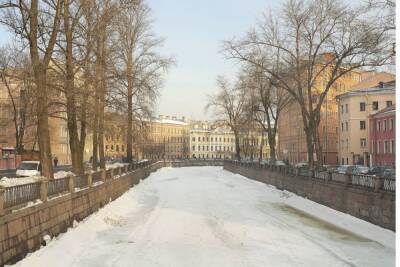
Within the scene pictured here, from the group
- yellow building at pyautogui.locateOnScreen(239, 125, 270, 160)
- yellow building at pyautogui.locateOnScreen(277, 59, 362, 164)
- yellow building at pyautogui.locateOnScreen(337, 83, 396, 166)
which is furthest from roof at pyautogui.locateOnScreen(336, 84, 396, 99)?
yellow building at pyautogui.locateOnScreen(239, 125, 270, 160)

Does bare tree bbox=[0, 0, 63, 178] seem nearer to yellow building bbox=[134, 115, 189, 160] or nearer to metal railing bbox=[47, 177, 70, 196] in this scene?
metal railing bbox=[47, 177, 70, 196]

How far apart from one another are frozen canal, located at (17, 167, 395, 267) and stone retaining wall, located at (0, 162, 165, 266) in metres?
0.34

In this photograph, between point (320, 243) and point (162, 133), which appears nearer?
point (320, 243)

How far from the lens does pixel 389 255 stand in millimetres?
16031

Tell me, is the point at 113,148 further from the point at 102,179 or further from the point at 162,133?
the point at 102,179

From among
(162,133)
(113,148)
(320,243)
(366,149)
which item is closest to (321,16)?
(320,243)

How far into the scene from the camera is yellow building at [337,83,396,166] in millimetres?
73375

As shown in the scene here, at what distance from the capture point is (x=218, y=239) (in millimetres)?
18453

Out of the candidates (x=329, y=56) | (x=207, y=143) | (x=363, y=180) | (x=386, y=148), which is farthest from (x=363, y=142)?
(x=207, y=143)

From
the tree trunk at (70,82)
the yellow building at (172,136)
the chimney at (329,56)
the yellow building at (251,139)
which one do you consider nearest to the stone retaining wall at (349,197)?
the chimney at (329,56)

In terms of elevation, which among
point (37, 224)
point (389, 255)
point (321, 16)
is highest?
point (321, 16)

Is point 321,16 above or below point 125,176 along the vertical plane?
above

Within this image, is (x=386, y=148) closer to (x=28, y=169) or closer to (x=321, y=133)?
(x=321, y=133)

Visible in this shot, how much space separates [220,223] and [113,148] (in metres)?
127
